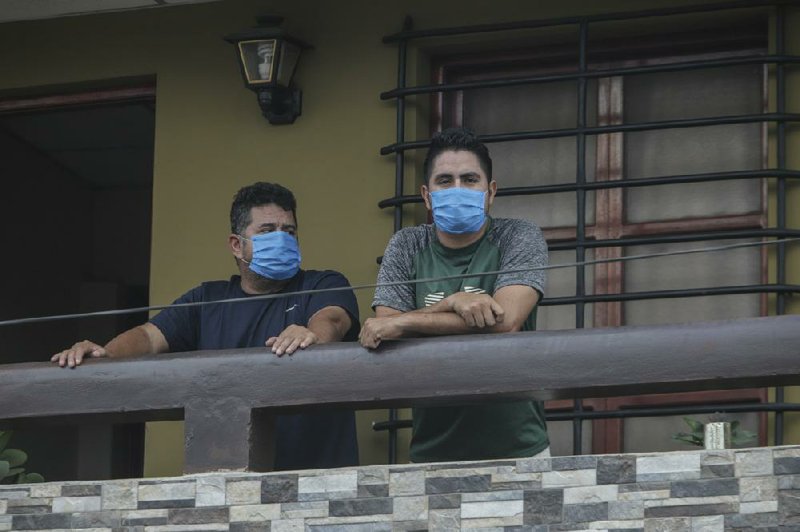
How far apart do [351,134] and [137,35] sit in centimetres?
109

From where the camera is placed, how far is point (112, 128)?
9.13m

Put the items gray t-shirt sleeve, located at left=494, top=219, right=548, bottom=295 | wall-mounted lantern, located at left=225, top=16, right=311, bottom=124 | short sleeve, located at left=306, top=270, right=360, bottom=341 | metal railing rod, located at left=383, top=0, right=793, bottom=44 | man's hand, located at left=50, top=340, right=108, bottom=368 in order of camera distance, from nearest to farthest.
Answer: gray t-shirt sleeve, located at left=494, top=219, right=548, bottom=295 < man's hand, located at left=50, top=340, right=108, bottom=368 < short sleeve, located at left=306, top=270, right=360, bottom=341 < metal railing rod, located at left=383, top=0, right=793, bottom=44 < wall-mounted lantern, located at left=225, top=16, right=311, bottom=124

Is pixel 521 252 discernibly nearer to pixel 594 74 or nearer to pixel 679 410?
pixel 679 410

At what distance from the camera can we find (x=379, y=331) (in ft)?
16.5

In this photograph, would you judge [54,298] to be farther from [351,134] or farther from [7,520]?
[7,520]

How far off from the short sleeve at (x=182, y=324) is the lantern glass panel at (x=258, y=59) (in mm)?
998

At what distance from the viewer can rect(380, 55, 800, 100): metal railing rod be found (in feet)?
20.6

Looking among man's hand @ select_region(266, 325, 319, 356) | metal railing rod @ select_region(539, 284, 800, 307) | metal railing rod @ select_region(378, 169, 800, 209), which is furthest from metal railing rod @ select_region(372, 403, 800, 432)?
man's hand @ select_region(266, 325, 319, 356)

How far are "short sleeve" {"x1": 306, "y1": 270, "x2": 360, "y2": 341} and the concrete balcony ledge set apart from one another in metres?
0.66

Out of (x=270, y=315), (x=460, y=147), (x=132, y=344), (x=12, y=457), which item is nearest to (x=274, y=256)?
(x=270, y=315)

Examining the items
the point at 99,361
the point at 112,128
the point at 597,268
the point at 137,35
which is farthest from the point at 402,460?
the point at 112,128

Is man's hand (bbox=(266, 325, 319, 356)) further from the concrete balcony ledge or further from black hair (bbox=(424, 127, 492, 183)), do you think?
black hair (bbox=(424, 127, 492, 183))

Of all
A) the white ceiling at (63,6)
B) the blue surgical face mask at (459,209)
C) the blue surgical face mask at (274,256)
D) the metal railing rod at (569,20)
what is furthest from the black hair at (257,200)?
the white ceiling at (63,6)

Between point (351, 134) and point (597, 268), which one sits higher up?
point (351, 134)
